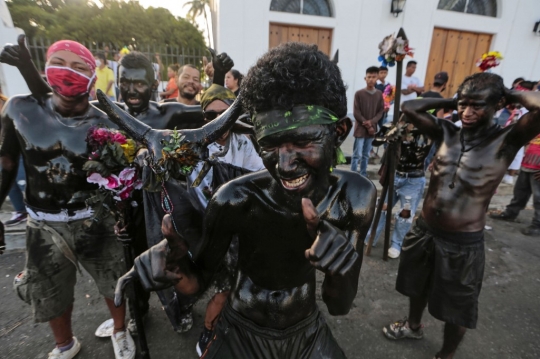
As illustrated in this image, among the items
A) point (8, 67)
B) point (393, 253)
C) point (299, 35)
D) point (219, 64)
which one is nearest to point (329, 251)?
point (219, 64)

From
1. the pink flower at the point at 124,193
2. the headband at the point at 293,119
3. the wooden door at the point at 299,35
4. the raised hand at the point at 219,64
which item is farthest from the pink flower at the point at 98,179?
the wooden door at the point at 299,35

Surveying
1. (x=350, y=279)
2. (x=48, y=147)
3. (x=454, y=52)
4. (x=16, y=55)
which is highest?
(x=454, y=52)

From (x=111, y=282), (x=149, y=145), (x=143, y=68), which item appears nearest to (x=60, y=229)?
(x=111, y=282)

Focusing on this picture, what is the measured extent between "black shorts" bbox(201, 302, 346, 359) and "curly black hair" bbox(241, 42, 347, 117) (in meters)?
1.04

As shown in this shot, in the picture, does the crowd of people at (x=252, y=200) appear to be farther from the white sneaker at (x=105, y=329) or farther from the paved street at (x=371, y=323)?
the paved street at (x=371, y=323)

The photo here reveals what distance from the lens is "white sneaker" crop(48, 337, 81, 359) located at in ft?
8.18

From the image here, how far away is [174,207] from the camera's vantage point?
1.47m

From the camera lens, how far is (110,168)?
204cm

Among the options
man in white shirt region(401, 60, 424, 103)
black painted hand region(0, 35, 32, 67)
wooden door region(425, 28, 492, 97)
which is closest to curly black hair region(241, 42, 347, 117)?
black painted hand region(0, 35, 32, 67)

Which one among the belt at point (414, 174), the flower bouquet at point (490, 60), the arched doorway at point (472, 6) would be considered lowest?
the belt at point (414, 174)

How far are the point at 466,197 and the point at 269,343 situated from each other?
198cm

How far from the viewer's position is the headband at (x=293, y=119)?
1.14m

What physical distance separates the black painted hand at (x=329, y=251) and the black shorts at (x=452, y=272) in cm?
194

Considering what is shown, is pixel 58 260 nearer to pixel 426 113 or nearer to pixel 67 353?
pixel 67 353
